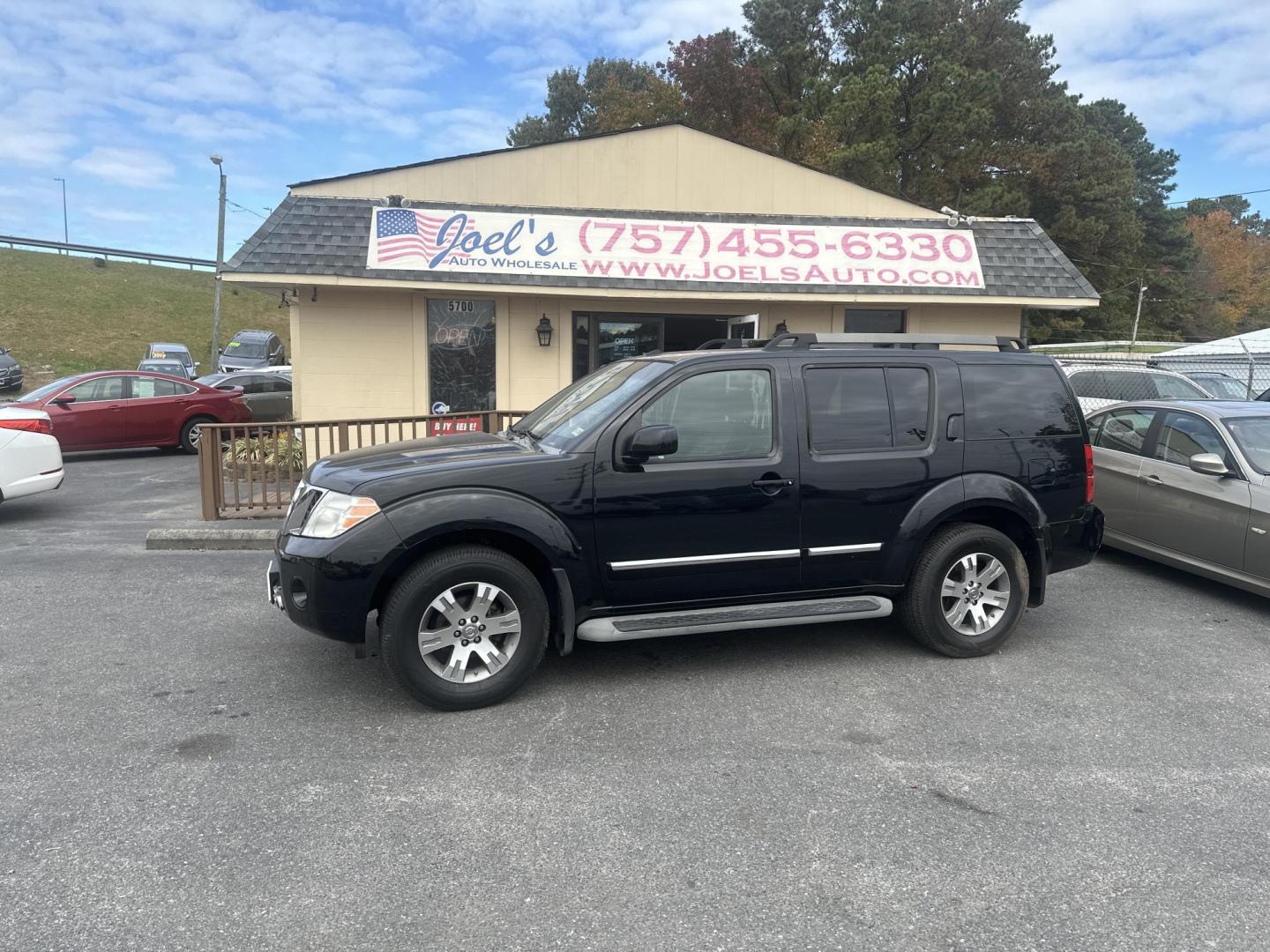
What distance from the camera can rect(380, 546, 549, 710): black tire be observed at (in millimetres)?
4035

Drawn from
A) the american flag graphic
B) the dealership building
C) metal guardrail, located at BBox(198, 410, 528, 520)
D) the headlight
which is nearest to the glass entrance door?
the dealership building

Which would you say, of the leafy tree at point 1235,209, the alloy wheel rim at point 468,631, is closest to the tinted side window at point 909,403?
the alloy wheel rim at point 468,631

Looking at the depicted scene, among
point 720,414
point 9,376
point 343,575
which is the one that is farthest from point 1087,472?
point 9,376

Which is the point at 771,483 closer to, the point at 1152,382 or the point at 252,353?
the point at 1152,382

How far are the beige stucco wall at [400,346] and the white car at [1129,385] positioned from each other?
4.28 metres

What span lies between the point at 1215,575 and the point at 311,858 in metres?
6.48

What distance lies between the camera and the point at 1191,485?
21.2 ft

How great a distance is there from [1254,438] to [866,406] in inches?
146

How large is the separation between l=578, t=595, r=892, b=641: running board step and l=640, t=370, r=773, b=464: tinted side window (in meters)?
0.85

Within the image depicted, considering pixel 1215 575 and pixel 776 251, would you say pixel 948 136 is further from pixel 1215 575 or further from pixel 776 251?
pixel 1215 575

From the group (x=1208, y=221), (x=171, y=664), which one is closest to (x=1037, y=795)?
(x=171, y=664)

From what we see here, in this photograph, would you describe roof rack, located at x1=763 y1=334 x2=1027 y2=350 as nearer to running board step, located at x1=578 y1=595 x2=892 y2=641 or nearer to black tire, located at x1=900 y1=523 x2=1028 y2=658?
black tire, located at x1=900 y1=523 x2=1028 y2=658

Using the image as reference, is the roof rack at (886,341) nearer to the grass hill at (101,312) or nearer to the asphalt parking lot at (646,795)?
the asphalt parking lot at (646,795)

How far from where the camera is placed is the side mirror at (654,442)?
4.22 meters
